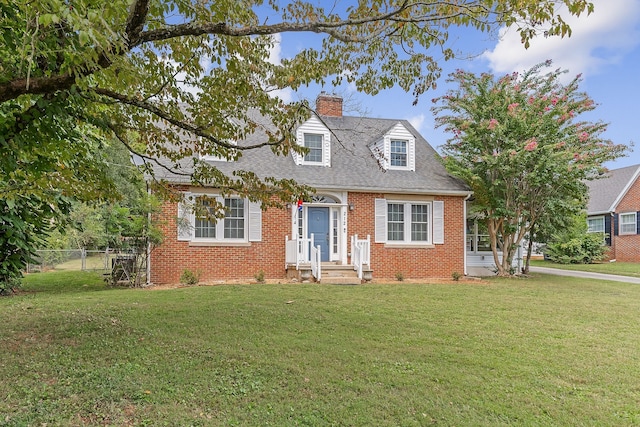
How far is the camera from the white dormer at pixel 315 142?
45.9ft

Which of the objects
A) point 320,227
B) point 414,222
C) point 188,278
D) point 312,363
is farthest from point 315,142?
point 312,363

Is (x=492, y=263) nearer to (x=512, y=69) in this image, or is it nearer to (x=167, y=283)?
(x=512, y=69)

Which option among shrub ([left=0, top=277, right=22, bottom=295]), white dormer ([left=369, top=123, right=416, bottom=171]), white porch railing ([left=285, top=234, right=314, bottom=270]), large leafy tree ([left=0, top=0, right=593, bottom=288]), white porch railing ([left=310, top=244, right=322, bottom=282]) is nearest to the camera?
large leafy tree ([left=0, top=0, right=593, bottom=288])

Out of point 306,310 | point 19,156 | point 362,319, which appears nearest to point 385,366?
point 362,319

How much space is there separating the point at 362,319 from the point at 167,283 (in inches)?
277

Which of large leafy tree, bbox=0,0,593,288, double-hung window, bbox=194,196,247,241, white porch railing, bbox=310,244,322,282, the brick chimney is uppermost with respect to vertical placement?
the brick chimney

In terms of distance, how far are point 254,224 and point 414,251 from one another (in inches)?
209

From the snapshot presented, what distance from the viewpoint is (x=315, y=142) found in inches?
563

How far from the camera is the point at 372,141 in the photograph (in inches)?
599

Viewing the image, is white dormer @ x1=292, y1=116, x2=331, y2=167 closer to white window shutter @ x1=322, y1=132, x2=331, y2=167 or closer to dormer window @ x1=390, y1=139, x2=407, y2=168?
white window shutter @ x1=322, y1=132, x2=331, y2=167

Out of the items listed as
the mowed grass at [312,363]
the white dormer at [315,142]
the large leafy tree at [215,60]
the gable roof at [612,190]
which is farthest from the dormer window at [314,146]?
the gable roof at [612,190]

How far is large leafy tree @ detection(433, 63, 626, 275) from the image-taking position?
43.1 ft

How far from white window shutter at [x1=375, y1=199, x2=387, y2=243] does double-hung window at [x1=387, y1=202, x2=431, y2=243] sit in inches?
10.5

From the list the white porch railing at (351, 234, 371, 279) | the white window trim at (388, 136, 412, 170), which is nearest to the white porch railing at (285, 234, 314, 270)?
the white porch railing at (351, 234, 371, 279)
